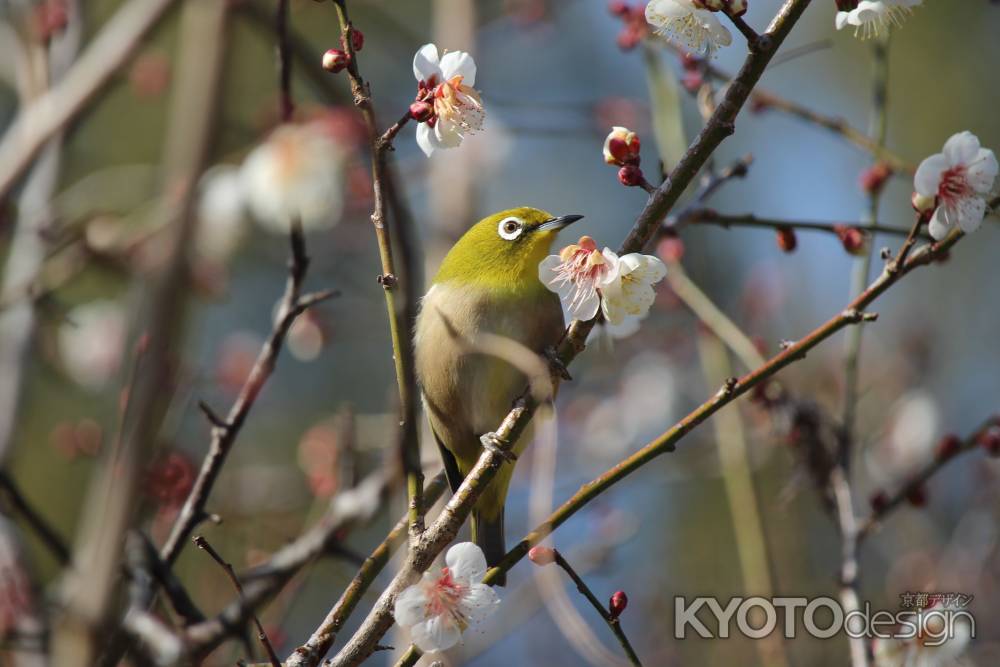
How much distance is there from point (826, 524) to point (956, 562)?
421 centimetres

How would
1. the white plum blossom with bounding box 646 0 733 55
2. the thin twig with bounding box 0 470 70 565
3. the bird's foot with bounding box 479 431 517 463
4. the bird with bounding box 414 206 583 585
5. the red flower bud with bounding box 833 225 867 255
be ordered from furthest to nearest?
the bird with bounding box 414 206 583 585 → the red flower bud with bounding box 833 225 867 255 → the white plum blossom with bounding box 646 0 733 55 → the bird's foot with bounding box 479 431 517 463 → the thin twig with bounding box 0 470 70 565

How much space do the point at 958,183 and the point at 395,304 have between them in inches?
54.8

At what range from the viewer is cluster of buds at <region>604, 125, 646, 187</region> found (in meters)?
2.55

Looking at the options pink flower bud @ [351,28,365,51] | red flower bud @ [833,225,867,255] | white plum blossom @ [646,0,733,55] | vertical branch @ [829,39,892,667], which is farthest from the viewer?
vertical branch @ [829,39,892,667]

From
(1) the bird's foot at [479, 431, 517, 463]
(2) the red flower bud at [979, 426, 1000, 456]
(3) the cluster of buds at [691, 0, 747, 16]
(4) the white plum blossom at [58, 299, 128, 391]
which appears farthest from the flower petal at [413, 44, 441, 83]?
(4) the white plum blossom at [58, 299, 128, 391]

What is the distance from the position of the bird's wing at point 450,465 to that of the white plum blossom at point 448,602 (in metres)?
1.50

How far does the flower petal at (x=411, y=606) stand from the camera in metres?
2.23

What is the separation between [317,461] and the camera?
203 inches

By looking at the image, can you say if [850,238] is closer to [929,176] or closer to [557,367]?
[929,176]

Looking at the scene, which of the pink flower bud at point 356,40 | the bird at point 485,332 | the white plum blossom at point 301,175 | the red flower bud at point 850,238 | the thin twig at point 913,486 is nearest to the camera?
the pink flower bud at point 356,40

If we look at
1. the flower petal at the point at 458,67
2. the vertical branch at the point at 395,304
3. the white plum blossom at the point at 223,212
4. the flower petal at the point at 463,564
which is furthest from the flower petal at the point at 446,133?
the white plum blossom at the point at 223,212

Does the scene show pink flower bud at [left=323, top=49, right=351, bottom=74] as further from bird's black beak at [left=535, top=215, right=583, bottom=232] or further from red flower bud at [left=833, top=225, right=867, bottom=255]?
bird's black beak at [left=535, top=215, right=583, bottom=232]

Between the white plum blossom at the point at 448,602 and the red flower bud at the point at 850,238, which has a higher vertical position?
the red flower bud at the point at 850,238

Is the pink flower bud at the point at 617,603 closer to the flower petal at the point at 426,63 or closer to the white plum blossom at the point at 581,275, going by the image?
the white plum blossom at the point at 581,275
